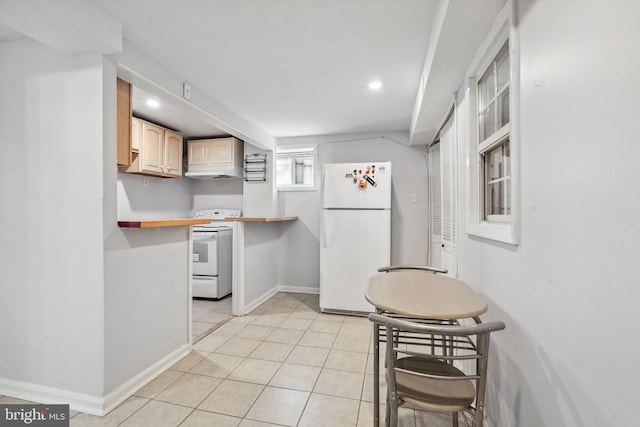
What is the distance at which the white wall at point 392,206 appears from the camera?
3.87 m

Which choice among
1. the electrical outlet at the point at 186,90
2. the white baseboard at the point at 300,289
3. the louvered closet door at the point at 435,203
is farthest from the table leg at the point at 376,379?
the white baseboard at the point at 300,289

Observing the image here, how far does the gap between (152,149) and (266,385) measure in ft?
10.1

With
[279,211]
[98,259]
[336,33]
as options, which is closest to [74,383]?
[98,259]

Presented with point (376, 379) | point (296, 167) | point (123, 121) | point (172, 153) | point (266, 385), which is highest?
point (172, 153)

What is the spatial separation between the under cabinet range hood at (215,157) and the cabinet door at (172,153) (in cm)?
25

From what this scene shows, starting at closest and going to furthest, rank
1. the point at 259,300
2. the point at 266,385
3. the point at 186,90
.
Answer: the point at 266,385, the point at 186,90, the point at 259,300

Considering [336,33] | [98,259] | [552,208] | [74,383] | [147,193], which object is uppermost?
[336,33]

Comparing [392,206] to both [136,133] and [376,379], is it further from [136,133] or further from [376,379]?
[136,133]

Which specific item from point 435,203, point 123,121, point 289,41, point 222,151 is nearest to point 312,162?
point 222,151

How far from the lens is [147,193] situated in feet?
13.0

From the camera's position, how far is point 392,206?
3.95m

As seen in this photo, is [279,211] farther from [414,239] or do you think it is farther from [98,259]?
[98,259]

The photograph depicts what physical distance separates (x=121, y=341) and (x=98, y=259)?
21.4 inches
